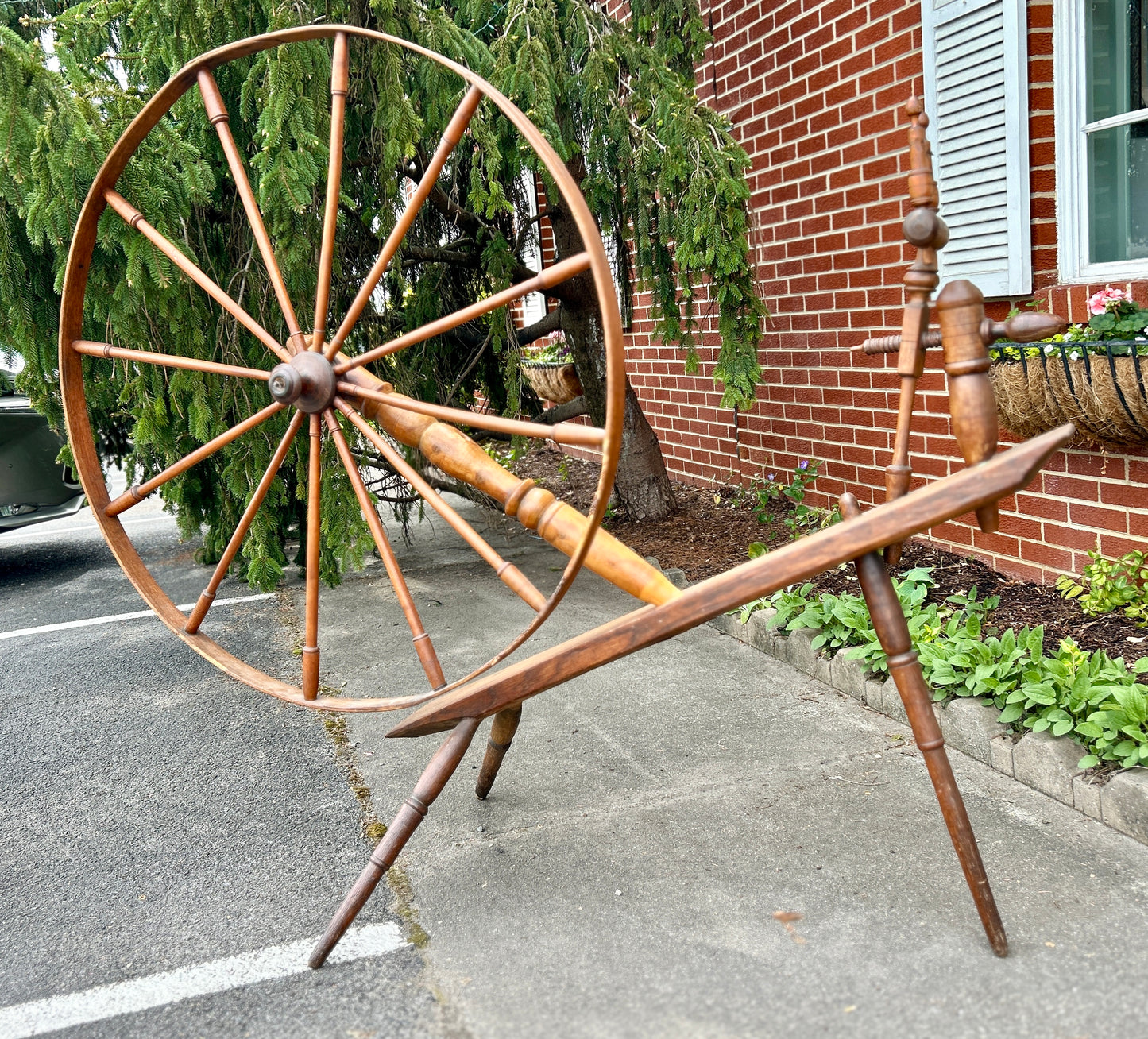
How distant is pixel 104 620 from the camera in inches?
224

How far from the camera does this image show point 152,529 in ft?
26.7

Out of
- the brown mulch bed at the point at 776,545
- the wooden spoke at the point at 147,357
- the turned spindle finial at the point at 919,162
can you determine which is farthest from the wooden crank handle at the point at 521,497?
the brown mulch bed at the point at 776,545

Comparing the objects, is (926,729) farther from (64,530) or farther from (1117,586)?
(64,530)

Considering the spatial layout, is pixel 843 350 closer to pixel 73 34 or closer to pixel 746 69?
pixel 746 69

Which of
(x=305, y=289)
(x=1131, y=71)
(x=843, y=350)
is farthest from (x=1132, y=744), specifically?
(x=305, y=289)

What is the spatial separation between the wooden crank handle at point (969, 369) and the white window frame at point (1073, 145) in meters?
1.74

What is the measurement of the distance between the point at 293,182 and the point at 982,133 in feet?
7.94

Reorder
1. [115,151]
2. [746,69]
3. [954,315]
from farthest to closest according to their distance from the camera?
1. [746,69]
2. [115,151]
3. [954,315]

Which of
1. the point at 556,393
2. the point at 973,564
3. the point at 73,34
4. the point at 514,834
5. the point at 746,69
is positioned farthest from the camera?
the point at 556,393

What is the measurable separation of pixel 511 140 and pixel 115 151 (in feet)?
7.73

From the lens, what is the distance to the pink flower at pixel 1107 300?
324 cm

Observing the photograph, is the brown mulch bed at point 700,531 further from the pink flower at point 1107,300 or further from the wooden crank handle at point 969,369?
the wooden crank handle at point 969,369

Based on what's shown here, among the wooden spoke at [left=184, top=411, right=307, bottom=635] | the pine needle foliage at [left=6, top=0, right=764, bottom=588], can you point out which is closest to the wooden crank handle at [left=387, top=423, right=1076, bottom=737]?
the wooden spoke at [left=184, top=411, right=307, bottom=635]

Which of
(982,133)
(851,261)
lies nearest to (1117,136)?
(982,133)
